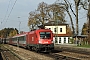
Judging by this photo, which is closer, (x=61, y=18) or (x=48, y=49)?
(x=48, y=49)

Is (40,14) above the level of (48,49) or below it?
above

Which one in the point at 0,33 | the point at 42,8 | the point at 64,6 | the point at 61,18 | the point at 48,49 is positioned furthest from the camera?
the point at 0,33

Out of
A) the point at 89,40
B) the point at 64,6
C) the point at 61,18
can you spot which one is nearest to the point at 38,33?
the point at 89,40

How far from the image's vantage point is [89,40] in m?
49.9

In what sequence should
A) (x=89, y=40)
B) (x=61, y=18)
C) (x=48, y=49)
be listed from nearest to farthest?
(x=48, y=49) → (x=89, y=40) → (x=61, y=18)

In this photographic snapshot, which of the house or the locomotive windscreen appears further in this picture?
the house

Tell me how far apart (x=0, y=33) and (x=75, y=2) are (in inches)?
4536

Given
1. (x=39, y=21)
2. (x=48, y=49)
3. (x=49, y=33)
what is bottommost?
(x=48, y=49)

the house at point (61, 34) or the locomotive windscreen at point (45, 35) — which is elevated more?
the house at point (61, 34)

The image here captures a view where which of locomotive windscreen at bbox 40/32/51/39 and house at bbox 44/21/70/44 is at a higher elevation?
house at bbox 44/21/70/44

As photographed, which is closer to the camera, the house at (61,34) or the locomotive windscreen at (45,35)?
the locomotive windscreen at (45,35)

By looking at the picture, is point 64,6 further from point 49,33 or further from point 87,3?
point 49,33

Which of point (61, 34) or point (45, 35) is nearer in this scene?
point (45, 35)

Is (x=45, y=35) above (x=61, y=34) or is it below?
below
